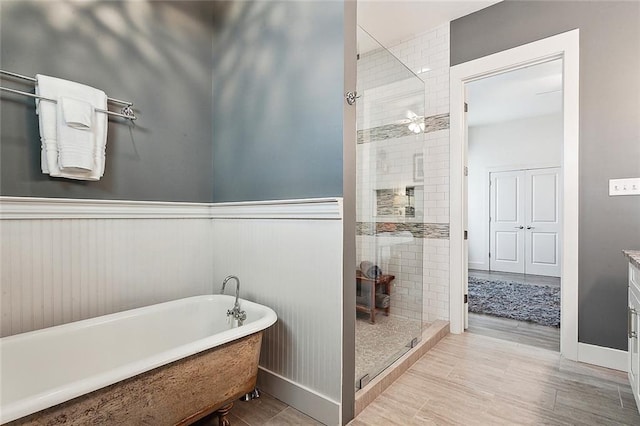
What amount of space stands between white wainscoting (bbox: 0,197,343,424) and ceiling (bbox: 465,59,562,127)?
3008 millimetres


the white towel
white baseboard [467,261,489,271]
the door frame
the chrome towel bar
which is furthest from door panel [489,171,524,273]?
the white towel

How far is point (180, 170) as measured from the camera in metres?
2.34

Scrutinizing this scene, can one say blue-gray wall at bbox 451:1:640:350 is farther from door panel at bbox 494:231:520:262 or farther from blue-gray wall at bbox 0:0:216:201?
door panel at bbox 494:231:520:262

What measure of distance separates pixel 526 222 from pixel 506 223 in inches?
13.5

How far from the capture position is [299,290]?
1881 millimetres

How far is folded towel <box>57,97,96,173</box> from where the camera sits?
1700 mm

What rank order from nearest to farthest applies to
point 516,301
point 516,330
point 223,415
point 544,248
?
1. point 223,415
2. point 516,330
3. point 516,301
4. point 544,248

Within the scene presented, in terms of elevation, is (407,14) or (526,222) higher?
(407,14)

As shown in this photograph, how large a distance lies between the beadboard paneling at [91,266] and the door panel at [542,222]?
20.2 feet

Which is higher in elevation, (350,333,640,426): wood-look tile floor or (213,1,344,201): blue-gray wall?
(213,1,344,201): blue-gray wall

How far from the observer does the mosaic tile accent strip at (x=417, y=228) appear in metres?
2.47

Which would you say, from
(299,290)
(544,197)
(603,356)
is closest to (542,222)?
(544,197)

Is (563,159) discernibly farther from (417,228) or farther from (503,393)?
(503,393)

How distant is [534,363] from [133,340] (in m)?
2.77
